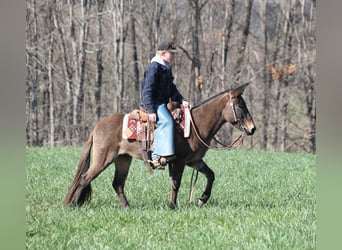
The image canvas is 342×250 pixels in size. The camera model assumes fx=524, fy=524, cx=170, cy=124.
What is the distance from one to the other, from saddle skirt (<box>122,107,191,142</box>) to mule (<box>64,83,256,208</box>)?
0.06 meters

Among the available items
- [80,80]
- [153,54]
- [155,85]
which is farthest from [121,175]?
[80,80]

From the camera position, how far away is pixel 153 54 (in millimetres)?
7070

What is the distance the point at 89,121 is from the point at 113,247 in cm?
367

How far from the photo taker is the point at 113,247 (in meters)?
4.09

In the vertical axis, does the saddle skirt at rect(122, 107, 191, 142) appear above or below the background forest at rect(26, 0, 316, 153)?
below

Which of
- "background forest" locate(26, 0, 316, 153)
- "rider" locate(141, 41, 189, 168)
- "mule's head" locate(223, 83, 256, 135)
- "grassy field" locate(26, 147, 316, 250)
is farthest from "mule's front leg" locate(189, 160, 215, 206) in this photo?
"background forest" locate(26, 0, 316, 153)

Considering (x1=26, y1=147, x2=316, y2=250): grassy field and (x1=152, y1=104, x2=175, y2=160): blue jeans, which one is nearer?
(x1=26, y1=147, x2=316, y2=250): grassy field

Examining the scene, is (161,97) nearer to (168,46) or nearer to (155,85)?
(155,85)

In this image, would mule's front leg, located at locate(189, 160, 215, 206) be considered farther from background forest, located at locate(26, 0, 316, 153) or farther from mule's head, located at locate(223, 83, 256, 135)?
background forest, located at locate(26, 0, 316, 153)

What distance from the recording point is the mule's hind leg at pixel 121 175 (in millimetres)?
5586

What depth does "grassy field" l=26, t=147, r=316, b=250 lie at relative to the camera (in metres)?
4.16

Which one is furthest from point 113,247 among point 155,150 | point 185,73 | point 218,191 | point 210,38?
point 210,38
